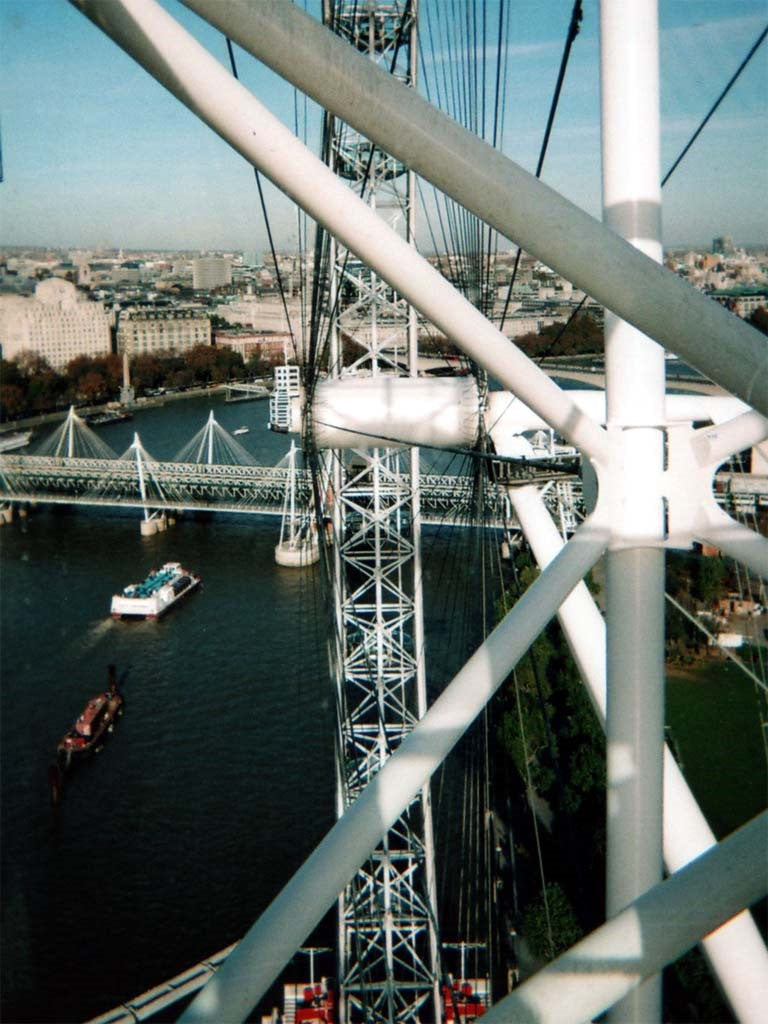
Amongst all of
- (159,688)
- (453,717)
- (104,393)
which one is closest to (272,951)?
(453,717)

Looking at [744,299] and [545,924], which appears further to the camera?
[545,924]

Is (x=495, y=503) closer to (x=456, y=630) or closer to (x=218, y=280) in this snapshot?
(x=456, y=630)

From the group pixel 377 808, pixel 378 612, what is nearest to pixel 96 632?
pixel 378 612

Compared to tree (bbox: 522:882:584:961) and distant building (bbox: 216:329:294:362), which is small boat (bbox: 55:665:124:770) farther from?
distant building (bbox: 216:329:294:362)

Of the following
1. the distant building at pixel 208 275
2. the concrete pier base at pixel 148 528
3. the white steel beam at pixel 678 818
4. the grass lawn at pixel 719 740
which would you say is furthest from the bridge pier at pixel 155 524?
the white steel beam at pixel 678 818

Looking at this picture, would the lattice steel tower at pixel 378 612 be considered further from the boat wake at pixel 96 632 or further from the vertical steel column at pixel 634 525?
the boat wake at pixel 96 632

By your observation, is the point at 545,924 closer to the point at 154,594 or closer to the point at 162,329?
the point at 154,594
